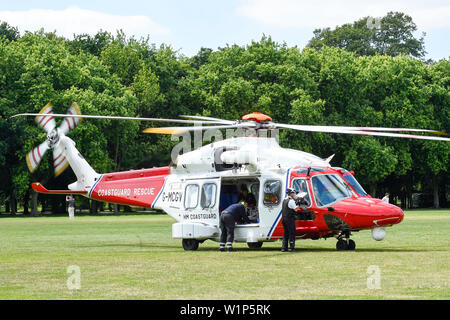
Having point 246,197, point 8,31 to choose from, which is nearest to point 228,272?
point 246,197

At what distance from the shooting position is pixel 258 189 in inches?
1017

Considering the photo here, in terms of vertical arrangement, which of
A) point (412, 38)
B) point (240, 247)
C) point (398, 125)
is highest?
point (412, 38)

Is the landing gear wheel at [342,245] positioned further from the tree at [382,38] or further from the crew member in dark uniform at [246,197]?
the tree at [382,38]

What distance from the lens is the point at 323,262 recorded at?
20234mm

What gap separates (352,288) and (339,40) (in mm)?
107685

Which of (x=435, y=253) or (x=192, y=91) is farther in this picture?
(x=192, y=91)

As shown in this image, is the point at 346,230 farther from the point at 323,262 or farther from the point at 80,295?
the point at 80,295

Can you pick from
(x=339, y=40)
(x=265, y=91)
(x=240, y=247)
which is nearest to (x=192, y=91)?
(x=265, y=91)

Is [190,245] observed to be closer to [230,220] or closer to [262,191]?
[230,220]

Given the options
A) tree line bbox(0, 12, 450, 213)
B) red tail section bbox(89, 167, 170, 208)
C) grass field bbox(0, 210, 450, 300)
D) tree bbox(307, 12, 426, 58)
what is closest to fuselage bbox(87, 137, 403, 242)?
red tail section bbox(89, 167, 170, 208)

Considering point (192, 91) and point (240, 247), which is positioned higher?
point (192, 91)

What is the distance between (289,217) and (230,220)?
2.25 meters

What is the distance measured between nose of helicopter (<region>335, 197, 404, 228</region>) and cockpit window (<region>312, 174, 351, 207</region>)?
63 centimetres

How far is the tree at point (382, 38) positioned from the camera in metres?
116
